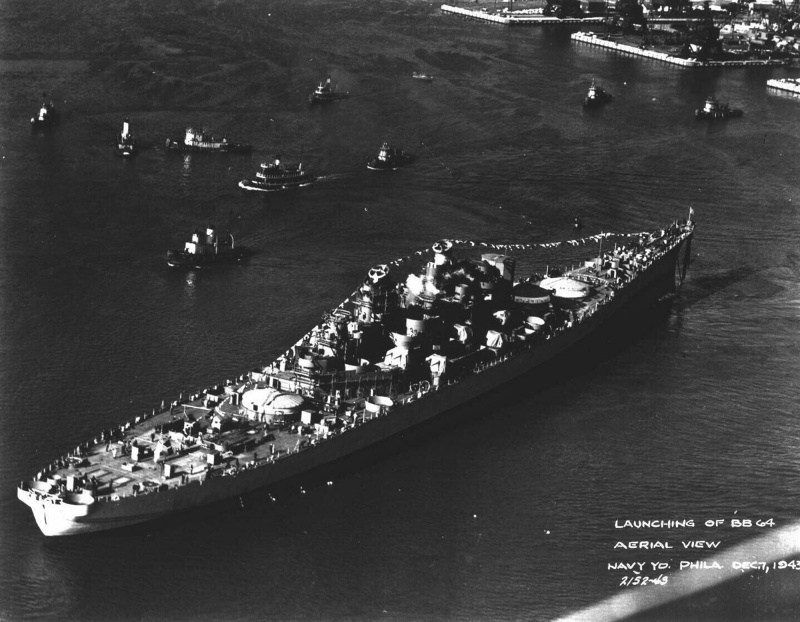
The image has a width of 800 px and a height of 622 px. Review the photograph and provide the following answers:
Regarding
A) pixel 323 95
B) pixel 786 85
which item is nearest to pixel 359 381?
pixel 323 95

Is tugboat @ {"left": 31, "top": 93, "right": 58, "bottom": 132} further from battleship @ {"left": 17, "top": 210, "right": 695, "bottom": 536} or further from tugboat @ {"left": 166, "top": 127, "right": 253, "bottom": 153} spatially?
battleship @ {"left": 17, "top": 210, "right": 695, "bottom": 536}

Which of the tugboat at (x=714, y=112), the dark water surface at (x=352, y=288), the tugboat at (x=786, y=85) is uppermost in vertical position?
the tugboat at (x=786, y=85)

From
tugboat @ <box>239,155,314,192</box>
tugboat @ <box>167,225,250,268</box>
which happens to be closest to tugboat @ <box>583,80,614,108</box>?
tugboat @ <box>239,155,314,192</box>

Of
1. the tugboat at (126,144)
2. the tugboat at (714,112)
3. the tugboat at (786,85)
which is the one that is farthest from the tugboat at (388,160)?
the tugboat at (786,85)

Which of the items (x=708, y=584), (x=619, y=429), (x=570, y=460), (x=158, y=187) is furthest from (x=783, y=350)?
(x=158, y=187)

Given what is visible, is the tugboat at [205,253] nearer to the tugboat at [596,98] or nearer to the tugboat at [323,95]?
the tugboat at [323,95]

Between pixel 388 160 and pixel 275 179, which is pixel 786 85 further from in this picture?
pixel 275 179
